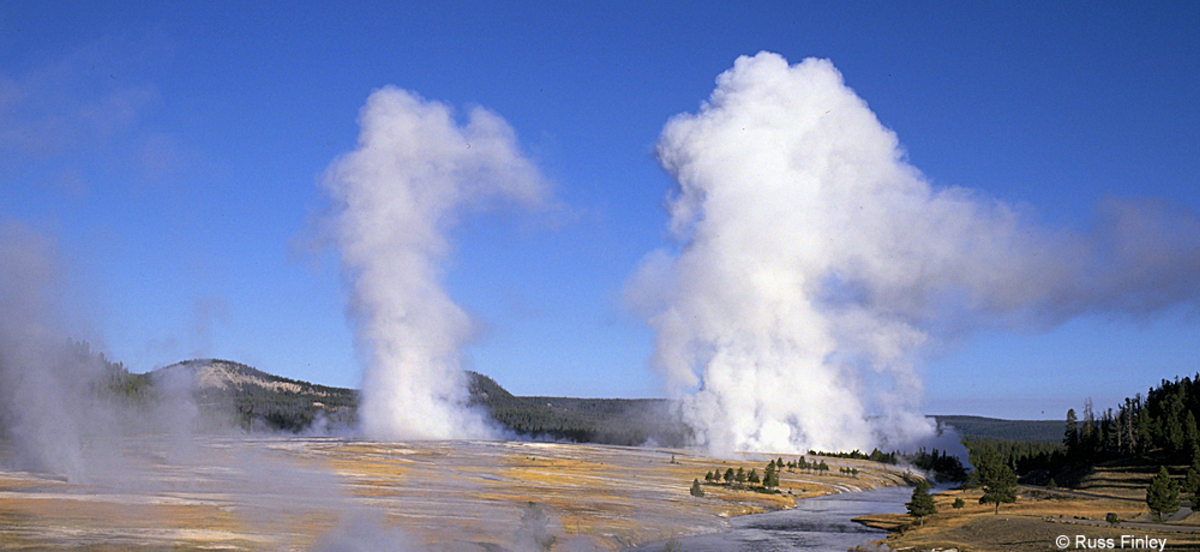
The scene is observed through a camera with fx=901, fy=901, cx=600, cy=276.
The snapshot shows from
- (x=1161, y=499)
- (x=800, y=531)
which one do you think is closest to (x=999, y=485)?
A: (x=1161, y=499)

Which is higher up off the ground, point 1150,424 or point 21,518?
point 1150,424

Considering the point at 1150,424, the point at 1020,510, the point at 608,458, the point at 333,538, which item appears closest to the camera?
the point at 333,538

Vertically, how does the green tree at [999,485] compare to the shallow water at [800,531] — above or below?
above

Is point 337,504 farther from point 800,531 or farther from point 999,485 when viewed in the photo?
point 999,485

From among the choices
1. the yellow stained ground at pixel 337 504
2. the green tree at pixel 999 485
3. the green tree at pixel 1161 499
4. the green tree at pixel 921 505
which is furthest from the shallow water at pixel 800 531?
the green tree at pixel 1161 499

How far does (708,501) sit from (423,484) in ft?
101

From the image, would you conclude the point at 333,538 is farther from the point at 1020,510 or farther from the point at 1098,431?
the point at 1098,431

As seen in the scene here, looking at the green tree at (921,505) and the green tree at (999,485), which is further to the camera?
the green tree at (999,485)

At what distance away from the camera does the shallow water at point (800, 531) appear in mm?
65250

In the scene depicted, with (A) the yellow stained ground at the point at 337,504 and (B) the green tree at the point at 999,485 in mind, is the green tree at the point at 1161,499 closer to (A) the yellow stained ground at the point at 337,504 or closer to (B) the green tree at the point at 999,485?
(B) the green tree at the point at 999,485

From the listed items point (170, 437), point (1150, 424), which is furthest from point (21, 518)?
point (1150, 424)

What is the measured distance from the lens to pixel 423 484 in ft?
305

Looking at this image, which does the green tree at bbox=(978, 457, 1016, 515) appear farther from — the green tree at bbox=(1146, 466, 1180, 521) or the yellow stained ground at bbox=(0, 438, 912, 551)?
the yellow stained ground at bbox=(0, 438, 912, 551)

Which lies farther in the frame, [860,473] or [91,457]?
[860,473]
